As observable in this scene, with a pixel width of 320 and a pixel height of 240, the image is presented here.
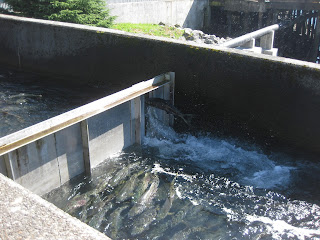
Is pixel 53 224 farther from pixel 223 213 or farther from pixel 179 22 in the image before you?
pixel 179 22

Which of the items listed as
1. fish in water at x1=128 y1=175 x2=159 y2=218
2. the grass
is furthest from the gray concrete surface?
the grass

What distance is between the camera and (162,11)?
88.5 ft

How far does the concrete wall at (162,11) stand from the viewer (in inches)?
934

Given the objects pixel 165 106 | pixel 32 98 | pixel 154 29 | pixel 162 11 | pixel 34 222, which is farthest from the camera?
pixel 162 11

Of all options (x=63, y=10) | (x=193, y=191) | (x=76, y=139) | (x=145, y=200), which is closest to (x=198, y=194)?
(x=193, y=191)

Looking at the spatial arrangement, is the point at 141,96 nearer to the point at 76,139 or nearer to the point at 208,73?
the point at 208,73

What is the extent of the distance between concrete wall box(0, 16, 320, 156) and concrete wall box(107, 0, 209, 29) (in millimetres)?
10880

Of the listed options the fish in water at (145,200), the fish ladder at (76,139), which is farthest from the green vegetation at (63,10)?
the fish in water at (145,200)

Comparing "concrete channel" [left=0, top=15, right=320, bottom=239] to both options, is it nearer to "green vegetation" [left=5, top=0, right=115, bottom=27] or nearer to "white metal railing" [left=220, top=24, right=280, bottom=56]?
"white metal railing" [left=220, top=24, right=280, bottom=56]

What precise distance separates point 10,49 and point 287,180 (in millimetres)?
10045

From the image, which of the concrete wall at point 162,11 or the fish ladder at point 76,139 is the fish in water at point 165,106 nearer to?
the fish ladder at point 76,139

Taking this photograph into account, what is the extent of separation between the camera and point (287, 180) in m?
7.89

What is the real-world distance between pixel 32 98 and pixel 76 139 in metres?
4.00

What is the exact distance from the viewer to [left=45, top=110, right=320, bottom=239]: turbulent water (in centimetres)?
643
